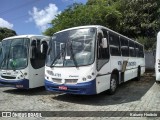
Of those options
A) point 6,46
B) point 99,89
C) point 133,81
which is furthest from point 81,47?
point 133,81

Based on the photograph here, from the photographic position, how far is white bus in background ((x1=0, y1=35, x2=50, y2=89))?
11.2 metres

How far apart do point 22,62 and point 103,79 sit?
12.5ft

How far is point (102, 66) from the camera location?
967 cm

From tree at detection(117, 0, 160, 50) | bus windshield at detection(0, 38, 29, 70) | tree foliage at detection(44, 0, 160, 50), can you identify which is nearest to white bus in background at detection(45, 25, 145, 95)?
A: bus windshield at detection(0, 38, 29, 70)

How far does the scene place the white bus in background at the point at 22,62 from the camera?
11227 mm

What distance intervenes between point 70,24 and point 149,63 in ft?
33.6

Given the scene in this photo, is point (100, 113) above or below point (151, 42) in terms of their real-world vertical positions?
below

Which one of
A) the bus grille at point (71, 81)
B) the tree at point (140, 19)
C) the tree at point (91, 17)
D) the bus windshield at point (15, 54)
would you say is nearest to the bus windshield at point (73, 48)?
the bus grille at point (71, 81)

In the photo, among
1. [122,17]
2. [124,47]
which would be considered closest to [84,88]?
[124,47]

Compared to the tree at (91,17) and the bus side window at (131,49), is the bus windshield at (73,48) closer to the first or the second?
the bus side window at (131,49)

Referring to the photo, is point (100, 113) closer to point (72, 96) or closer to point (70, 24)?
point (72, 96)

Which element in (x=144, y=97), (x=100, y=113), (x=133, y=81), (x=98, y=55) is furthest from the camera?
(x=133, y=81)

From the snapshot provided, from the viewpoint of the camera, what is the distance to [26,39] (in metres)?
11.5

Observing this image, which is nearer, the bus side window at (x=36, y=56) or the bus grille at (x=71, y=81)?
the bus grille at (x=71, y=81)
